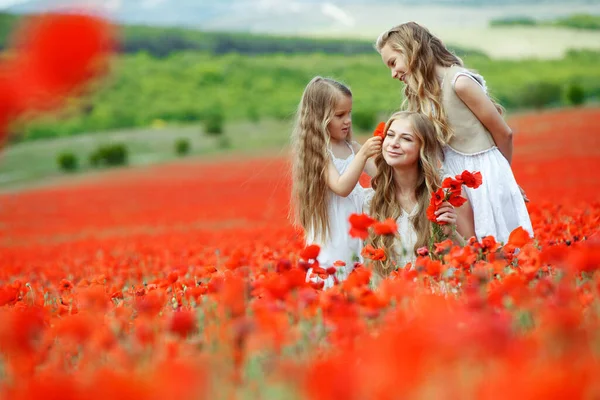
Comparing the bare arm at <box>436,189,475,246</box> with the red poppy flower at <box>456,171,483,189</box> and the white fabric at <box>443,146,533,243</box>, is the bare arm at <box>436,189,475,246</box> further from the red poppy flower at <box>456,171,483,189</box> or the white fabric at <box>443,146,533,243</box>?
the red poppy flower at <box>456,171,483,189</box>

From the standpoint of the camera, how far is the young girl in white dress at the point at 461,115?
455cm

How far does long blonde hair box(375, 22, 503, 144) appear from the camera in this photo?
14.9 feet

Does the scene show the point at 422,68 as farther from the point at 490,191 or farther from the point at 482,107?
the point at 490,191

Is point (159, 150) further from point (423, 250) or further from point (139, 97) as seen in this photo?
point (423, 250)

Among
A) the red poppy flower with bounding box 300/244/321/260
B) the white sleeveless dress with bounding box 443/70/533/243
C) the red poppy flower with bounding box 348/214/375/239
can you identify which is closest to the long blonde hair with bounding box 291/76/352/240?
the white sleeveless dress with bounding box 443/70/533/243

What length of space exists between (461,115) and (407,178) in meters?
0.55

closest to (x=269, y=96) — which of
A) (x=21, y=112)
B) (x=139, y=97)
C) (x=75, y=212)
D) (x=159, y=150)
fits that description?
(x=139, y=97)

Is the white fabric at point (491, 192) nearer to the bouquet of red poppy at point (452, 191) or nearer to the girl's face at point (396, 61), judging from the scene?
the girl's face at point (396, 61)

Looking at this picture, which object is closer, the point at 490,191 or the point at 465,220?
the point at 465,220

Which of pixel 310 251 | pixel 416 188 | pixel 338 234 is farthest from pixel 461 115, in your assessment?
pixel 310 251

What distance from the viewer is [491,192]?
4.67 m

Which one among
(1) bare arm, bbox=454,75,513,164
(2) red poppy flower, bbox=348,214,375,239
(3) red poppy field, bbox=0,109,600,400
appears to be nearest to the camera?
(3) red poppy field, bbox=0,109,600,400

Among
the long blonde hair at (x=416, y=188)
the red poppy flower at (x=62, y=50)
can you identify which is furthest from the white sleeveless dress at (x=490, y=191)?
the red poppy flower at (x=62, y=50)

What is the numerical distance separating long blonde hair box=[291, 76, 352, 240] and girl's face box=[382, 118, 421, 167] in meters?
0.46
